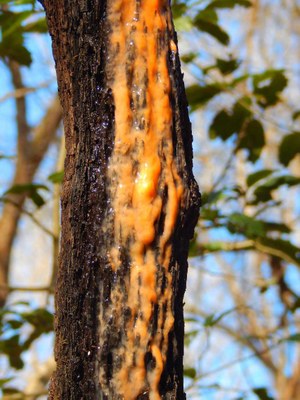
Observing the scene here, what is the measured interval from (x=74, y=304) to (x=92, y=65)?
0.90ft

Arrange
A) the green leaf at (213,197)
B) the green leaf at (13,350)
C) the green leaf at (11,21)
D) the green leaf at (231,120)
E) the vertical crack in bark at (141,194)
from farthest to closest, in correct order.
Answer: the green leaf at (231,120), the green leaf at (13,350), the green leaf at (213,197), the green leaf at (11,21), the vertical crack in bark at (141,194)

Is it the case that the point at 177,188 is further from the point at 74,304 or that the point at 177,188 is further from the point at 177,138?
the point at 74,304

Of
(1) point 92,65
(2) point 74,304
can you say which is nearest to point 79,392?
(2) point 74,304

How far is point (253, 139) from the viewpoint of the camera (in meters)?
1.86

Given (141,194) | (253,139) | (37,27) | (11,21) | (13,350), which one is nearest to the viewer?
(141,194)

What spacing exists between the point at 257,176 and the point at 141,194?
0.91 metres

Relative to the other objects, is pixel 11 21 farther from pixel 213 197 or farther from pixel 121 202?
pixel 121 202

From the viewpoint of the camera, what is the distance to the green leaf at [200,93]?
5.65 ft

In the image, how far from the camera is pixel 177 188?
2.87 ft

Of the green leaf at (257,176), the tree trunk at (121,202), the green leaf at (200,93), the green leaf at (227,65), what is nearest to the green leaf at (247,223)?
the green leaf at (257,176)

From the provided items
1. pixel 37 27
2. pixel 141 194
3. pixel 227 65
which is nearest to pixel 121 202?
pixel 141 194

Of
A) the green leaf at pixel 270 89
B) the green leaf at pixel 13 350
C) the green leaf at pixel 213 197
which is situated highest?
the green leaf at pixel 270 89


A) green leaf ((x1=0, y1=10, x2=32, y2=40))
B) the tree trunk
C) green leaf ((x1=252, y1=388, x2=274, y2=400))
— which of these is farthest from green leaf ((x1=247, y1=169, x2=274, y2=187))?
the tree trunk

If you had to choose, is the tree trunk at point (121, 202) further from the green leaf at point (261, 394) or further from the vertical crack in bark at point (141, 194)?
the green leaf at point (261, 394)
